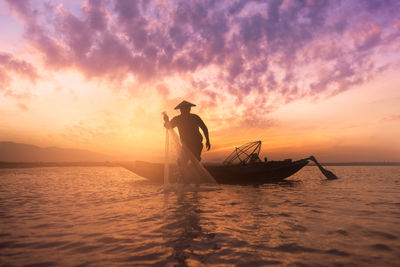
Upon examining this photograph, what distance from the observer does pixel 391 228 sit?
396 centimetres

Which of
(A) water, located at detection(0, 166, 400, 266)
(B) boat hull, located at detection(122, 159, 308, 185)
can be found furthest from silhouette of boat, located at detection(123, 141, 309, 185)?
(A) water, located at detection(0, 166, 400, 266)

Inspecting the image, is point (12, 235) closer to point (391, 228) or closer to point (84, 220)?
point (84, 220)

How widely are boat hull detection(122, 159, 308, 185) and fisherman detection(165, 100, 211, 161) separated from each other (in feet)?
11.8

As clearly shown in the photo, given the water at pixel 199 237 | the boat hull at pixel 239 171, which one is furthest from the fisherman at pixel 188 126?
the water at pixel 199 237

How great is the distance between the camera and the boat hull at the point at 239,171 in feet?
42.8

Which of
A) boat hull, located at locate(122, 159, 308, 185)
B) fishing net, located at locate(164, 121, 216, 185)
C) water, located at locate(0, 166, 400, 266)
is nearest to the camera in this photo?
water, located at locate(0, 166, 400, 266)

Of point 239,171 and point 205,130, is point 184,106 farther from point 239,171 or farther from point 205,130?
point 239,171

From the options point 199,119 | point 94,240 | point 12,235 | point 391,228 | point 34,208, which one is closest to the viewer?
point 94,240

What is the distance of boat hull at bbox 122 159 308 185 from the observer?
13047 millimetres

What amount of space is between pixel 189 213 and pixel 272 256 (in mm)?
2551

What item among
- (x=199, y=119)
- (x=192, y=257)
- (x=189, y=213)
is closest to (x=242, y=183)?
(x=199, y=119)

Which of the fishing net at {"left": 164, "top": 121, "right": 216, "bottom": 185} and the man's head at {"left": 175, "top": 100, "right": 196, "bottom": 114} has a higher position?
the man's head at {"left": 175, "top": 100, "right": 196, "bottom": 114}

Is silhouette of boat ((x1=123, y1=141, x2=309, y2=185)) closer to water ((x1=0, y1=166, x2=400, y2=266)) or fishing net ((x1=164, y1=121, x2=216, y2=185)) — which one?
fishing net ((x1=164, y1=121, x2=216, y2=185))

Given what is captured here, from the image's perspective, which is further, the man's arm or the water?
the man's arm
